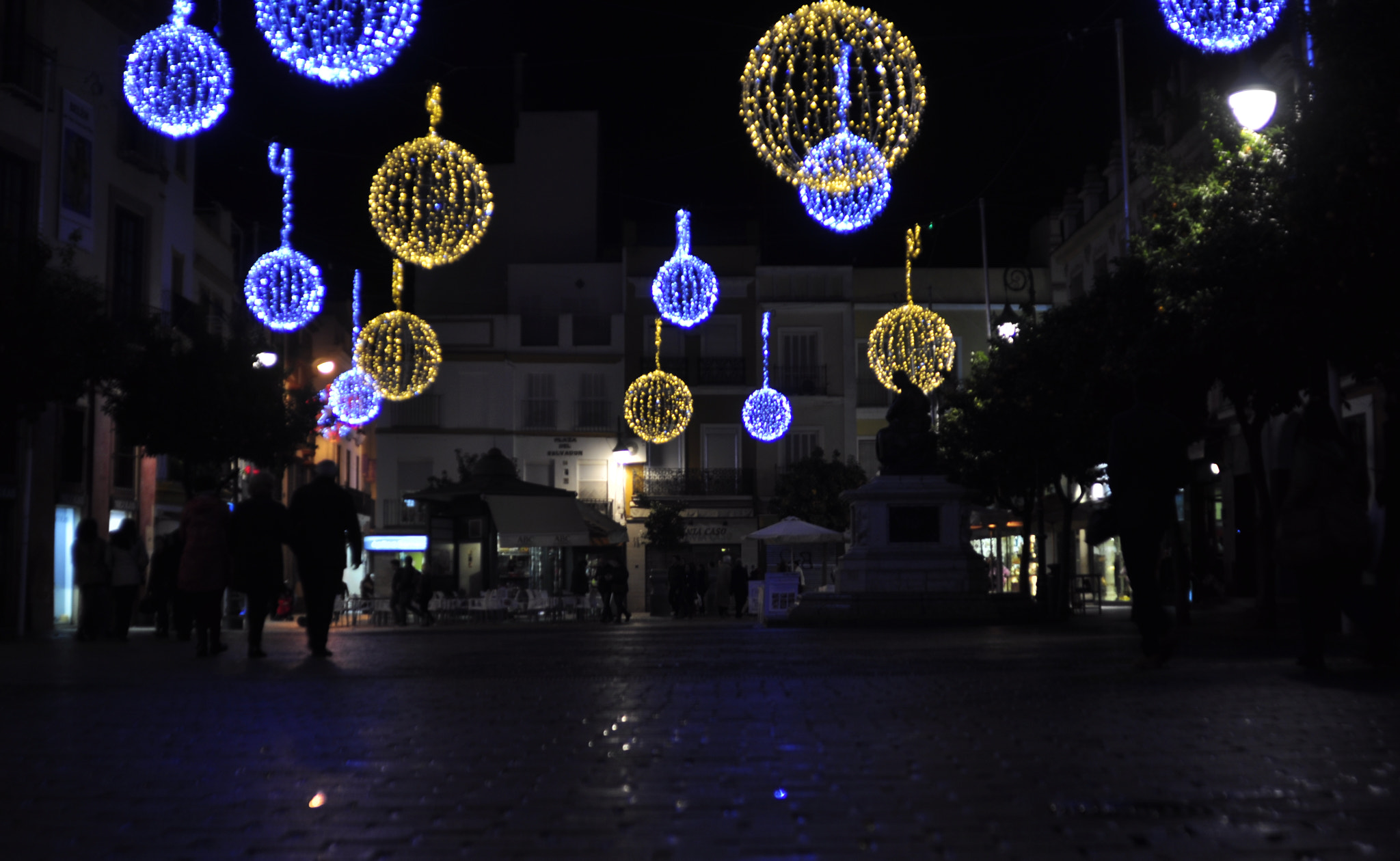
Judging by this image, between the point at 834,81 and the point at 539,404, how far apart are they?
46.2m

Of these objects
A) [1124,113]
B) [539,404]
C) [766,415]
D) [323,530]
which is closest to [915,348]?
[1124,113]

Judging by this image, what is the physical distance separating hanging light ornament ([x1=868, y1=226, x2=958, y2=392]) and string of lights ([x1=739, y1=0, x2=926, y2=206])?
2004 cm

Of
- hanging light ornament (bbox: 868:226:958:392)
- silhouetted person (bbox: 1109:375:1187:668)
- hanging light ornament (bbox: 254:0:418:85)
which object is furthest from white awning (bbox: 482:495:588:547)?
silhouetted person (bbox: 1109:375:1187:668)

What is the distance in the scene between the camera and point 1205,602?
3666 cm

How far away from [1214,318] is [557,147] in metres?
45.7

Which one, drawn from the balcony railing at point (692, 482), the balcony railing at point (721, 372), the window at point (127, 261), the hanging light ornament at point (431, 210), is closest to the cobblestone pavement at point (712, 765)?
the hanging light ornament at point (431, 210)

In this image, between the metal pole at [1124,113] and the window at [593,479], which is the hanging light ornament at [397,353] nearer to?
the metal pole at [1124,113]

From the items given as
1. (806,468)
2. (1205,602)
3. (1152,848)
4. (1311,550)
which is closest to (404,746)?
(1152,848)

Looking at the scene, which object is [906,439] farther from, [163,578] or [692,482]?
[692,482]

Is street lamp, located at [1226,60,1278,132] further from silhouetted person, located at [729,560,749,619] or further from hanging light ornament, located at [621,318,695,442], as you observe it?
silhouetted person, located at [729,560,749,619]

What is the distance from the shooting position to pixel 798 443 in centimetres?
6006

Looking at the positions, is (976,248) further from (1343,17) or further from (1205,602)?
(1343,17)

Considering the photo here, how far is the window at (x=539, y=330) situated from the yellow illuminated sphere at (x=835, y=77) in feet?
153

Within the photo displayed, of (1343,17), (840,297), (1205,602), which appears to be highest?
(840,297)
